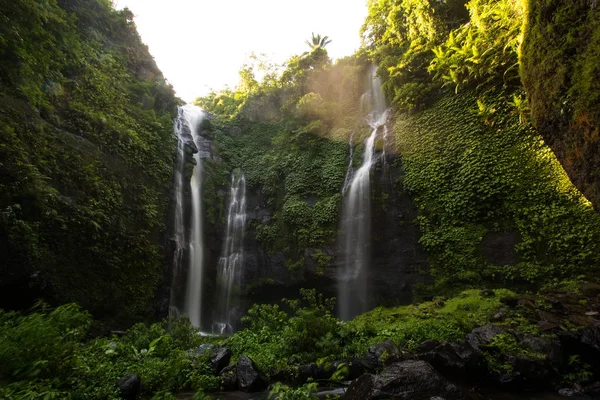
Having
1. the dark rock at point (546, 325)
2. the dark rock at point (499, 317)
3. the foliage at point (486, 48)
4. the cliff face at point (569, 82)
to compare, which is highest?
the foliage at point (486, 48)

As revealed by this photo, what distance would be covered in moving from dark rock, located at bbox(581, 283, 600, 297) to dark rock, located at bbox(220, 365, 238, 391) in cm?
853

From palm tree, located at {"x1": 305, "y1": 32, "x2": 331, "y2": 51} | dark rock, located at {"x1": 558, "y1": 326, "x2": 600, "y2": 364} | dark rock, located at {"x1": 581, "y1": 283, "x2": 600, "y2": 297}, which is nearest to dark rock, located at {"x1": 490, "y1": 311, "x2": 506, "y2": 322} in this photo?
dark rock, located at {"x1": 558, "y1": 326, "x2": 600, "y2": 364}

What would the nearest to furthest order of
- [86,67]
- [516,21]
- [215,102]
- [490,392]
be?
[490,392], [516,21], [86,67], [215,102]

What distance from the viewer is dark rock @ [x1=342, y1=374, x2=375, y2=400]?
421cm

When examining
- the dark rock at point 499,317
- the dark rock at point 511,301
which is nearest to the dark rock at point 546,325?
the dark rock at point 499,317

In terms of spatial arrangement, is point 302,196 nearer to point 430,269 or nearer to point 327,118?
point 327,118

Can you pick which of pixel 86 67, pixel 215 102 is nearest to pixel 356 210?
pixel 86 67

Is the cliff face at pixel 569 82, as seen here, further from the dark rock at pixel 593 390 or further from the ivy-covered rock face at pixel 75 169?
the ivy-covered rock face at pixel 75 169

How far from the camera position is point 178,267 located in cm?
1374

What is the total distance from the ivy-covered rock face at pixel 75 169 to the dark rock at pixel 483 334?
32.9 feet

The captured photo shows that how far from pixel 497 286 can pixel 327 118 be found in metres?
13.0

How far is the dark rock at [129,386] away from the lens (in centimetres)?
479

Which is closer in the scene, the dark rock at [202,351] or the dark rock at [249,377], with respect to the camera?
the dark rock at [249,377]

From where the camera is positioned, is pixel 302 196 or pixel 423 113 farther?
pixel 302 196
